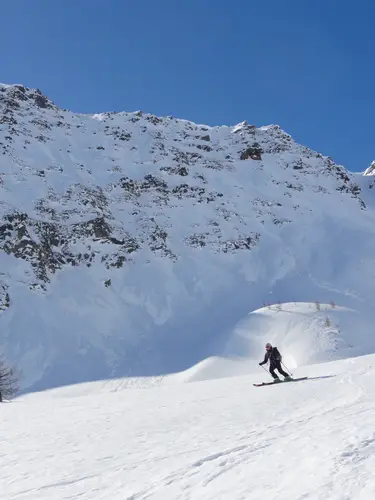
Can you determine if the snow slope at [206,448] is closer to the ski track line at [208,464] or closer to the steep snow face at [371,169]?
the ski track line at [208,464]

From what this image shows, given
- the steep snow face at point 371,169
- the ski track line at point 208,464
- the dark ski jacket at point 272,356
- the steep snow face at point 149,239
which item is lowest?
the ski track line at point 208,464

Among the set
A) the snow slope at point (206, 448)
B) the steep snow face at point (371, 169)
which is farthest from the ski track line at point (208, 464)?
the steep snow face at point (371, 169)

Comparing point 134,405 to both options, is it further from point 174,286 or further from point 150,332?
point 174,286

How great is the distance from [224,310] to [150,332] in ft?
24.1

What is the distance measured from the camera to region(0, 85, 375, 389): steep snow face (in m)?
35.9

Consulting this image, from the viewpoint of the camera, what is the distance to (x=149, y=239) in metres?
49.4

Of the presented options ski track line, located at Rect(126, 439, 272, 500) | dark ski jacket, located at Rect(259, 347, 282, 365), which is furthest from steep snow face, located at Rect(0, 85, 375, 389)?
ski track line, located at Rect(126, 439, 272, 500)

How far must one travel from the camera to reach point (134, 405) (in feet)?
42.7

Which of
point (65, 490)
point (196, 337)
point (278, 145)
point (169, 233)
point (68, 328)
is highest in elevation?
point (278, 145)

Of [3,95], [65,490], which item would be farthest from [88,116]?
[65,490]

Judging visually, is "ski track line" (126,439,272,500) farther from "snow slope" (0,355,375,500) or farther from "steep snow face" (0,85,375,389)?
"steep snow face" (0,85,375,389)

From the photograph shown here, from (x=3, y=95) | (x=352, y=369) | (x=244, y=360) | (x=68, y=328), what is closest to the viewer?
(x=352, y=369)

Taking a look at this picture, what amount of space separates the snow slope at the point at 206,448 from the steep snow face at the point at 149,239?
2127 cm

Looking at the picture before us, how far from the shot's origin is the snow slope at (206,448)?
Answer: 194 inches
